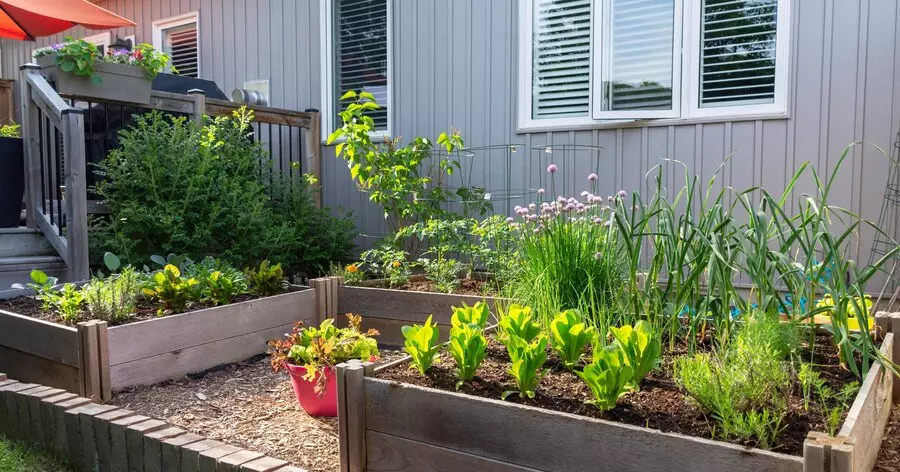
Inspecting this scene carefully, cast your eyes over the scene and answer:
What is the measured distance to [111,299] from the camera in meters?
3.14

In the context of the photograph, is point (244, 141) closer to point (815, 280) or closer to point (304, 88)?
point (304, 88)

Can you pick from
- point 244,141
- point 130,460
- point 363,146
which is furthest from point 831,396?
point 244,141

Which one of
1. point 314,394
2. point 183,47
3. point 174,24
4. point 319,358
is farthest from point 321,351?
point 174,24

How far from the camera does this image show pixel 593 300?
246cm

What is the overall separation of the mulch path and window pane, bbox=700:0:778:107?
3266 millimetres

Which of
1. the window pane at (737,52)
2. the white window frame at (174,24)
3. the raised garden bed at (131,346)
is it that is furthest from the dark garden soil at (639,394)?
the white window frame at (174,24)

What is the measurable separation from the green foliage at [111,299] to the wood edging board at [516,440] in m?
1.69

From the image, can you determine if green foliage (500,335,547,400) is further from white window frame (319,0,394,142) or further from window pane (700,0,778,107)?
white window frame (319,0,394,142)

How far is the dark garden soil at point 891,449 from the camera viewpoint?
208 centimetres

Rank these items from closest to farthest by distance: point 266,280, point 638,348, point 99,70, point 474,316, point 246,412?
point 638,348 < point 474,316 < point 246,412 < point 266,280 < point 99,70

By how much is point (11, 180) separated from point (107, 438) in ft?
11.0

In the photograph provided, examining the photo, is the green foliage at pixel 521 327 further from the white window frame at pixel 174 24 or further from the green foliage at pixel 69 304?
the white window frame at pixel 174 24

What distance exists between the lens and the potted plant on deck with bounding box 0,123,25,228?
443cm

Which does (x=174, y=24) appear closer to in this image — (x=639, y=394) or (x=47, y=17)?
(x=47, y=17)
